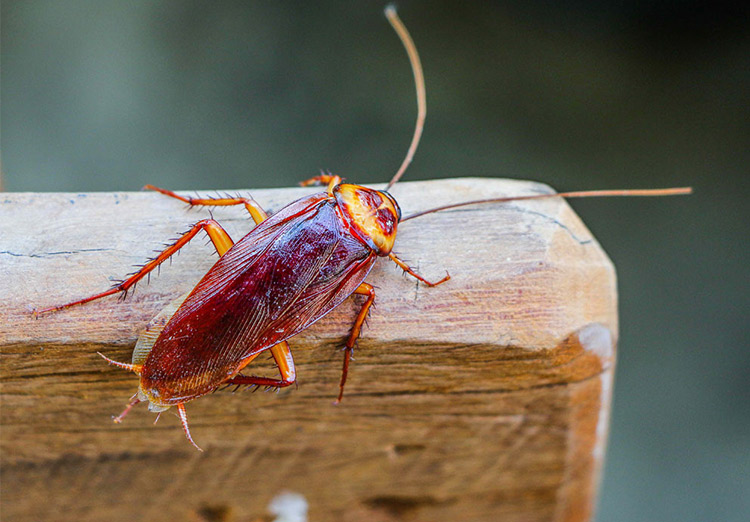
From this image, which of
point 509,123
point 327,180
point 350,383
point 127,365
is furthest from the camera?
point 509,123

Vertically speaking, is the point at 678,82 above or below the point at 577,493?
above

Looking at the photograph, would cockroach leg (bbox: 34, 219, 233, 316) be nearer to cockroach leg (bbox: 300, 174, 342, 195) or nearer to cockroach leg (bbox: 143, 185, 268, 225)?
cockroach leg (bbox: 143, 185, 268, 225)

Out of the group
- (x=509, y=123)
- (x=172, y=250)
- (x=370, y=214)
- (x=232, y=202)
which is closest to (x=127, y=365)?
(x=172, y=250)

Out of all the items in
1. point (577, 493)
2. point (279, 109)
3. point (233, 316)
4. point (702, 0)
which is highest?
point (702, 0)

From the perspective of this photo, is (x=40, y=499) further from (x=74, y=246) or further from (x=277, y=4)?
(x=277, y=4)

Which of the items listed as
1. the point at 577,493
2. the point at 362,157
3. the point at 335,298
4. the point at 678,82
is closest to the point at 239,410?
the point at 335,298

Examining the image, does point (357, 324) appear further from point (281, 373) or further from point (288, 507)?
point (288, 507)
